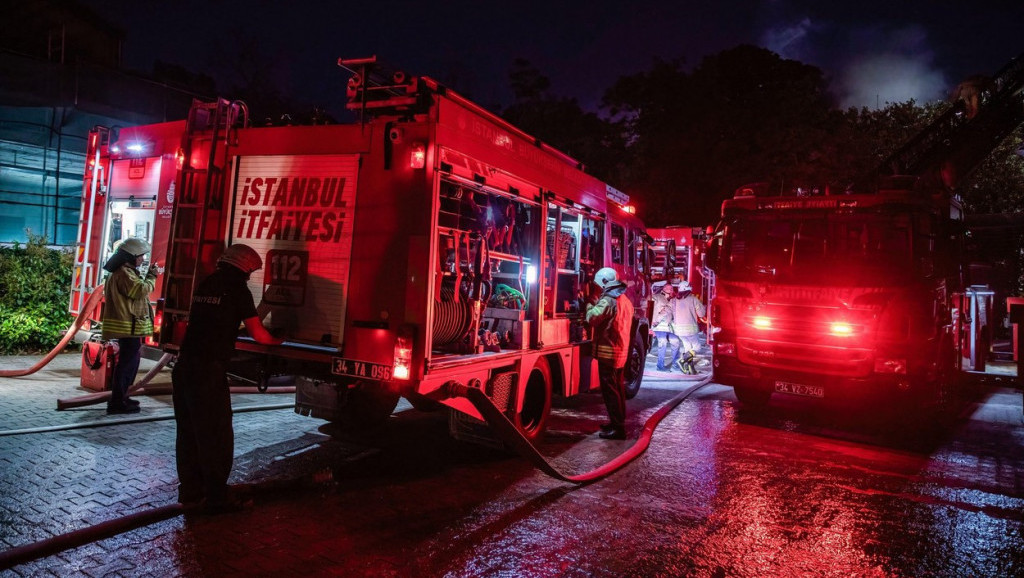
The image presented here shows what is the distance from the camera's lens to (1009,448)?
724 centimetres

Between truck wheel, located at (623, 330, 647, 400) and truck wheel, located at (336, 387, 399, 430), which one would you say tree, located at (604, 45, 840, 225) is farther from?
truck wheel, located at (336, 387, 399, 430)

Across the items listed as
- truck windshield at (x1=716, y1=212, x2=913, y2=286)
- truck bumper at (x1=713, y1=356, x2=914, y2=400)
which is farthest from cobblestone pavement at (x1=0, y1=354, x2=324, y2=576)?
truck windshield at (x1=716, y1=212, x2=913, y2=286)

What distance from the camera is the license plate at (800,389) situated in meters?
7.94

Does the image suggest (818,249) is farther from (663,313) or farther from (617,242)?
(663,313)

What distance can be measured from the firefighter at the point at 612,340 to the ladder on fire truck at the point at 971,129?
38.1ft

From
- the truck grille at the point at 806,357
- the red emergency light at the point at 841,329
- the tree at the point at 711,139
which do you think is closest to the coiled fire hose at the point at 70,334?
the truck grille at the point at 806,357

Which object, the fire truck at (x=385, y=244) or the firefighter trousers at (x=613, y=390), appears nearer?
the fire truck at (x=385, y=244)

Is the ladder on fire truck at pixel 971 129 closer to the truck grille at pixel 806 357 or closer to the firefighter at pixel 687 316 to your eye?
the firefighter at pixel 687 316

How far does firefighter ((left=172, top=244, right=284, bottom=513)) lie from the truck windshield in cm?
674

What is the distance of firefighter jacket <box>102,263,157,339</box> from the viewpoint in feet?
22.1

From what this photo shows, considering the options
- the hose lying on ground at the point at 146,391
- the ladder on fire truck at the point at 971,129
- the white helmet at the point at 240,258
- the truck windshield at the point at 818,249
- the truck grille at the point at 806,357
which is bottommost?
the hose lying on ground at the point at 146,391

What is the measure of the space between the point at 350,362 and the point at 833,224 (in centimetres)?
660

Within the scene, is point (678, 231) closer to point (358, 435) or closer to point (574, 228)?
point (574, 228)

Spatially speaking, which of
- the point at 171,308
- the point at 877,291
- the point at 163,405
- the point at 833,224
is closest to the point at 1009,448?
the point at 877,291
